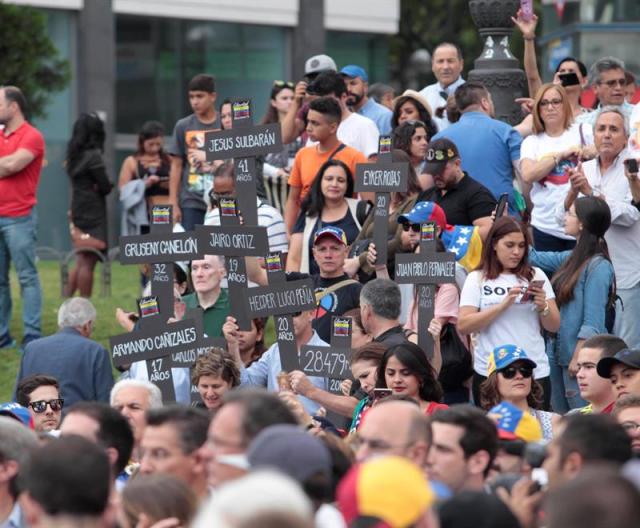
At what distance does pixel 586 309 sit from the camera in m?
10.2

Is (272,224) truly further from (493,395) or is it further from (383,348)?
(493,395)

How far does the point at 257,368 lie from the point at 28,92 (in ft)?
48.0

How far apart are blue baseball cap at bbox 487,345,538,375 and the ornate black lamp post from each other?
4907mm

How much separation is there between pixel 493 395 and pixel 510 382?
12cm

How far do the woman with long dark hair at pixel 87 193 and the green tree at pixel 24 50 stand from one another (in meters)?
6.83

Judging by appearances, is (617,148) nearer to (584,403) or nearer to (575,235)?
(575,235)

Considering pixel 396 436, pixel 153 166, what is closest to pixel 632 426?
pixel 396 436

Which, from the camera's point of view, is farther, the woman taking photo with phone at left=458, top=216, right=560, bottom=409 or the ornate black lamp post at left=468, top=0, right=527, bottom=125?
the ornate black lamp post at left=468, top=0, right=527, bottom=125

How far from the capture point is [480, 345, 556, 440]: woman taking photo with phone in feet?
29.5

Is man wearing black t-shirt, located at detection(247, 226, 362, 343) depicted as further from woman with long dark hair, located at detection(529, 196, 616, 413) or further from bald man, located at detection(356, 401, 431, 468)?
bald man, located at detection(356, 401, 431, 468)

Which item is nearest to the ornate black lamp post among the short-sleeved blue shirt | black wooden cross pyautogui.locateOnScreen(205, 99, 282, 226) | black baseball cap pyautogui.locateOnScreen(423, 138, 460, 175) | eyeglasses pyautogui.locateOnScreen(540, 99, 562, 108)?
the short-sleeved blue shirt

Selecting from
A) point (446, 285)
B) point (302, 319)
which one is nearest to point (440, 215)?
point (446, 285)

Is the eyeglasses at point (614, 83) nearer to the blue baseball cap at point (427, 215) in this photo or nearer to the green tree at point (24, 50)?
the blue baseball cap at point (427, 215)

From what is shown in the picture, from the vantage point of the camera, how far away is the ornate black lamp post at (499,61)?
1378cm
